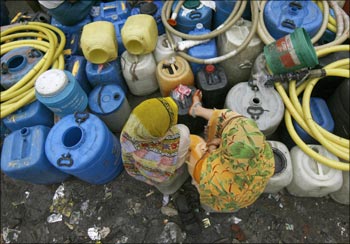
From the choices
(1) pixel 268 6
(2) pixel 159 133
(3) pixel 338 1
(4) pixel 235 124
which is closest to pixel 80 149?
(2) pixel 159 133

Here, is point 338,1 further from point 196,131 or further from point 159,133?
point 159,133

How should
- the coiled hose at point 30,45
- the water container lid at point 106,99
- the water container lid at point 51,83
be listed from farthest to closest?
the water container lid at point 106,99, the coiled hose at point 30,45, the water container lid at point 51,83

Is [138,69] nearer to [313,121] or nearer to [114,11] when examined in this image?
[114,11]

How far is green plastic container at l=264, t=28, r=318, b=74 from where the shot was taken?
94.8 inches

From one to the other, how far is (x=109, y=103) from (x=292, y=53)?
Result: 6.55ft

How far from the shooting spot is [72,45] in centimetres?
344

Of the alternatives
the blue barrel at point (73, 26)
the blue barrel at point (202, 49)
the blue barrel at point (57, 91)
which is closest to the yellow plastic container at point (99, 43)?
the blue barrel at point (57, 91)

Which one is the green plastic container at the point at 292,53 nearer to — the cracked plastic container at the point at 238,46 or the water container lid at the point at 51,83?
the cracked plastic container at the point at 238,46

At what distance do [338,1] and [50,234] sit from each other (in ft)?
14.8

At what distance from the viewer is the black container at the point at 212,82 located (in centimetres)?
284

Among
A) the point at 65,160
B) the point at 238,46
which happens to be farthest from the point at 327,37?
the point at 65,160

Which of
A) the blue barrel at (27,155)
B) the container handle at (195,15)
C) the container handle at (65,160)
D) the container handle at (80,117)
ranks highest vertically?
the container handle at (195,15)

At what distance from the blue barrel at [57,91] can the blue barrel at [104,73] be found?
0.41 m

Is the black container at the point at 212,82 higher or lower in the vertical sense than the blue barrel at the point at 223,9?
lower
